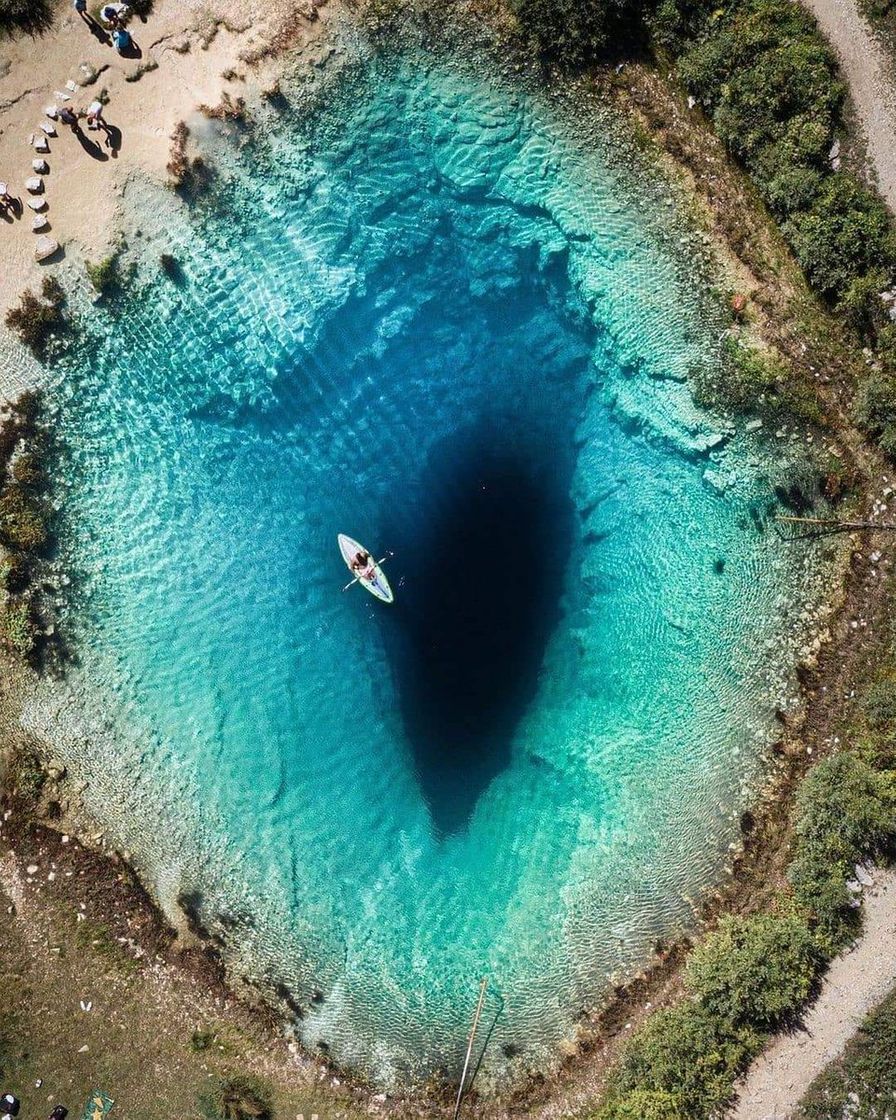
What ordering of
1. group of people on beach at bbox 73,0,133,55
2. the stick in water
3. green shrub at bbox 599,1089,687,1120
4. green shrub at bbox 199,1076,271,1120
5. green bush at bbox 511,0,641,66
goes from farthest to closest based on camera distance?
1. the stick in water
2. green shrub at bbox 199,1076,271,1120
3. group of people on beach at bbox 73,0,133,55
4. green bush at bbox 511,0,641,66
5. green shrub at bbox 599,1089,687,1120

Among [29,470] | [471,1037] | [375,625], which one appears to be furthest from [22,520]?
[471,1037]

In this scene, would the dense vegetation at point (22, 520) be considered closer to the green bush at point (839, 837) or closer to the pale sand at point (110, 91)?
the pale sand at point (110, 91)

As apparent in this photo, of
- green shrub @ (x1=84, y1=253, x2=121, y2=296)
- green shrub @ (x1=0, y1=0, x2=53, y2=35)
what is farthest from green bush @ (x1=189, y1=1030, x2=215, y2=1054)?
green shrub @ (x1=0, y1=0, x2=53, y2=35)

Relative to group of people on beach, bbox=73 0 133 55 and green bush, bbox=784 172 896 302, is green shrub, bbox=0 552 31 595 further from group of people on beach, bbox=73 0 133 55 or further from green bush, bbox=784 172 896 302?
green bush, bbox=784 172 896 302

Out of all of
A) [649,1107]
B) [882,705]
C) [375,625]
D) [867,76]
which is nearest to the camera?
[649,1107]

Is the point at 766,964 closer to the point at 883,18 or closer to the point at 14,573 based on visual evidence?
the point at 14,573
